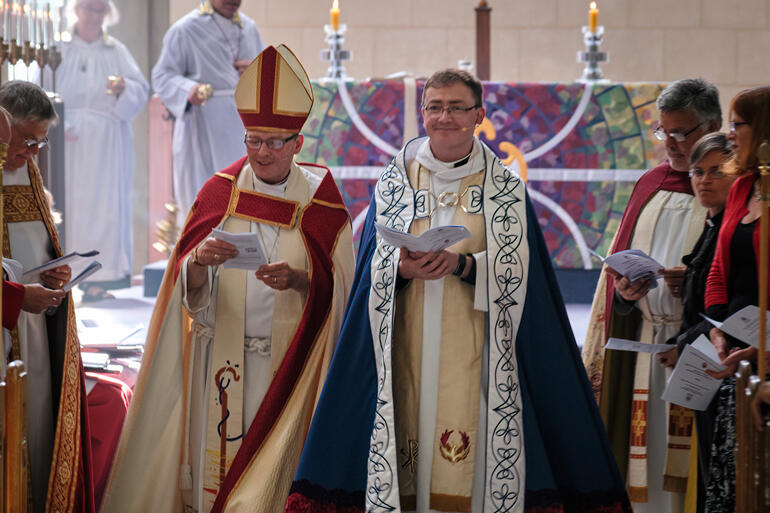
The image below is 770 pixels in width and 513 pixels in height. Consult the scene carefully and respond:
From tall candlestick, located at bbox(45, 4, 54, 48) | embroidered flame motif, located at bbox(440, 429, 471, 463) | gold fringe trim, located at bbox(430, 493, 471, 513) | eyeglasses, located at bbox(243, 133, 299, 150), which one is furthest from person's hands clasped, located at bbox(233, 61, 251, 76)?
gold fringe trim, located at bbox(430, 493, 471, 513)

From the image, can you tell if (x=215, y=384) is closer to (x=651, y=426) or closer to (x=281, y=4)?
(x=651, y=426)

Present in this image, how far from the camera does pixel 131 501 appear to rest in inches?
148

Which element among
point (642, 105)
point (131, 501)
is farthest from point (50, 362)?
point (642, 105)

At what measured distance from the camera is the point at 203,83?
281 inches

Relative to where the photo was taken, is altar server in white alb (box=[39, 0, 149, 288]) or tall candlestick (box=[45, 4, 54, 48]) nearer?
tall candlestick (box=[45, 4, 54, 48])

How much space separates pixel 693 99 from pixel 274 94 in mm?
1594

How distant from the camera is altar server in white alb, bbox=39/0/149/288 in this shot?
793cm

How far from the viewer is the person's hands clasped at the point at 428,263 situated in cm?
329

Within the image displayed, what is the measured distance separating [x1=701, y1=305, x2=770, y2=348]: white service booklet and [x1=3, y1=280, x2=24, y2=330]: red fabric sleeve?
2156 mm

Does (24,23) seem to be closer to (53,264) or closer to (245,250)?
(53,264)

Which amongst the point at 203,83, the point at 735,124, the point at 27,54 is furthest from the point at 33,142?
the point at 203,83

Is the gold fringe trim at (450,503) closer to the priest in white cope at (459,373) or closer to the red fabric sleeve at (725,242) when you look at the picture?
the priest in white cope at (459,373)

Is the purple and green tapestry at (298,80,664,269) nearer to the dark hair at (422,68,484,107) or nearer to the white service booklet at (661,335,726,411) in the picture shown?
the dark hair at (422,68,484,107)

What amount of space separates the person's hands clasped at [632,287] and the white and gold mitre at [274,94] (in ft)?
4.42
